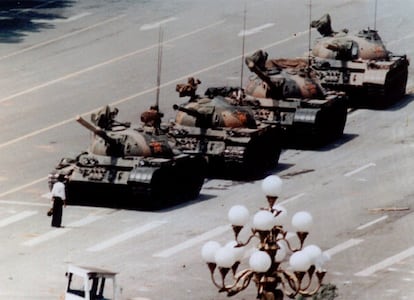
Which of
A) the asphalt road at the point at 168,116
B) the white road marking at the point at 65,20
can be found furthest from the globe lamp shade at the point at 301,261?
the white road marking at the point at 65,20

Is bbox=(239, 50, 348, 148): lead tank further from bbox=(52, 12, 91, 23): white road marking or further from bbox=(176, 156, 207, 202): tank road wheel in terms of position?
bbox=(52, 12, 91, 23): white road marking

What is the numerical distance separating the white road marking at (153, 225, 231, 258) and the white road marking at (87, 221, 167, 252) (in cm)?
156

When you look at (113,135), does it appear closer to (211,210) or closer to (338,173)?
(211,210)

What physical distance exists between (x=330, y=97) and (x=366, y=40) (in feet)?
26.5

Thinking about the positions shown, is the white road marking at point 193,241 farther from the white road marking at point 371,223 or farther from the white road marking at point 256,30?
the white road marking at point 256,30

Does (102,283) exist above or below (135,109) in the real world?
above

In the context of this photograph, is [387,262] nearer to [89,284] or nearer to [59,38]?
[89,284]

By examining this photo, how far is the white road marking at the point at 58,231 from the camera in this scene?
141 feet

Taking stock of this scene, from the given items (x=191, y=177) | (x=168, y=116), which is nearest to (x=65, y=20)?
(x=168, y=116)

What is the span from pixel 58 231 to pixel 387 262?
9.34 metres

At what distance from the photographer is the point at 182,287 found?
126 ft

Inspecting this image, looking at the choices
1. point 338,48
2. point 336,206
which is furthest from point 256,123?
point 338,48

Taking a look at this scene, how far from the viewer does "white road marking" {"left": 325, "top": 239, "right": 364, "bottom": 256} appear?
4209 centimetres

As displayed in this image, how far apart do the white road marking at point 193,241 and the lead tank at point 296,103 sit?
1102 cm
